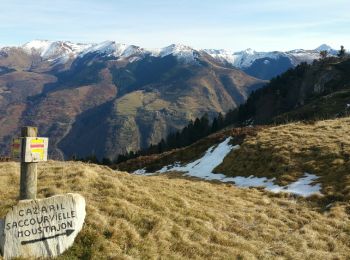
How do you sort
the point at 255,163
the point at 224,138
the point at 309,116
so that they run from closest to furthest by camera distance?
the point at 255,163 < the point at 224,138 < the point at 309,116

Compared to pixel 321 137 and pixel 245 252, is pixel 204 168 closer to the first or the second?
pixel 321 137

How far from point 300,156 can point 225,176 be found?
6718mm

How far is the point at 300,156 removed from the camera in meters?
34.2

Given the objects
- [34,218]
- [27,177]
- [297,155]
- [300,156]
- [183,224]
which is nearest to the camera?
[34,218]

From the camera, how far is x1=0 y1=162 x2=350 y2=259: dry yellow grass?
15.4m

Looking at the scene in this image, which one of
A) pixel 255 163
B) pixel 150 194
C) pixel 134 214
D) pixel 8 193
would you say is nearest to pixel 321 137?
pixel 255 163

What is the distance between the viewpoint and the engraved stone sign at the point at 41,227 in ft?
46.4

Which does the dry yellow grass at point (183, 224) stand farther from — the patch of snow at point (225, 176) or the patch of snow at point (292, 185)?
the patch of snow at point (225, 176)

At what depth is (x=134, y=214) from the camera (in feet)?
56.7

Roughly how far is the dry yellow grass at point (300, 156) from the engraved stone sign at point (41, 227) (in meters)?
16.7

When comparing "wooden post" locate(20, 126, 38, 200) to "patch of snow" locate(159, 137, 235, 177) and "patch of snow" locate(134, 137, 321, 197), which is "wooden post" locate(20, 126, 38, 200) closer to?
"patch of snow" locate(134, 137, 321, 197)

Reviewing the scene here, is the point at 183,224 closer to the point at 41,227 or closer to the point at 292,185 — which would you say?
the point at 41,227

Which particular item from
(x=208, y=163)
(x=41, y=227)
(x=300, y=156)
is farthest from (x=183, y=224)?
(x=208, y=163)

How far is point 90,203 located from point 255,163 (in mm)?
21436
